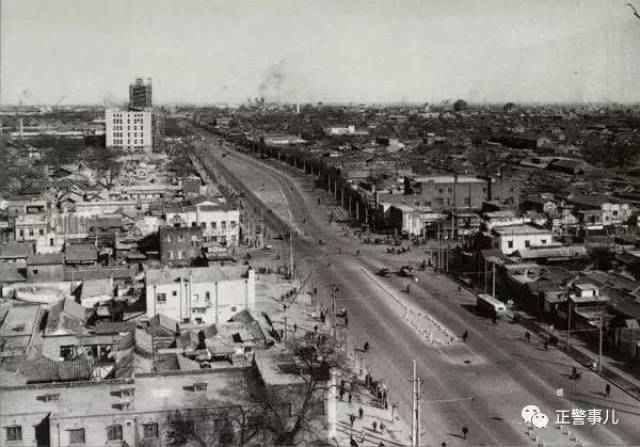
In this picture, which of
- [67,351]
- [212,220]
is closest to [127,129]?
[212,220]

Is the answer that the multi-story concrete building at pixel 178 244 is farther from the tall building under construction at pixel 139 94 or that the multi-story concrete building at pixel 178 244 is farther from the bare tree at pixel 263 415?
the tall building under construction at pixel 139 94

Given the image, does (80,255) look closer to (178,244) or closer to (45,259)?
(45,259)

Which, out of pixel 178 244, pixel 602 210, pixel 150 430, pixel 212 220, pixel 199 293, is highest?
pixel 602 210

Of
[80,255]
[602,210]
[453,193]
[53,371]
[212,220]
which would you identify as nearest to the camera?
[53,371]

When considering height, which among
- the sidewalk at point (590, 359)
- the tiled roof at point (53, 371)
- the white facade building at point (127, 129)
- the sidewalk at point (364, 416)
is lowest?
the sidewalk at point (364, 416)

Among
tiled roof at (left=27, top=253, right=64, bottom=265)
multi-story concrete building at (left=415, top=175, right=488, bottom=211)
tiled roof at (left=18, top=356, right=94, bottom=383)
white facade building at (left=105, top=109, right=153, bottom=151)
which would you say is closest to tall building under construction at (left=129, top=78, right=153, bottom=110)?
white facade building at (left=105, top=109, right=153, bottom=151)

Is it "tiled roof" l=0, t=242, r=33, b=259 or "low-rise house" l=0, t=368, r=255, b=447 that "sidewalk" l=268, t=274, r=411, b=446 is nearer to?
"low-rise house" l=0, t=368, r=255, b=447

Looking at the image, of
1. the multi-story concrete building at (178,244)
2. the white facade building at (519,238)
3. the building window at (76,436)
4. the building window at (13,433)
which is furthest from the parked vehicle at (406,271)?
the building window at (13,433)
